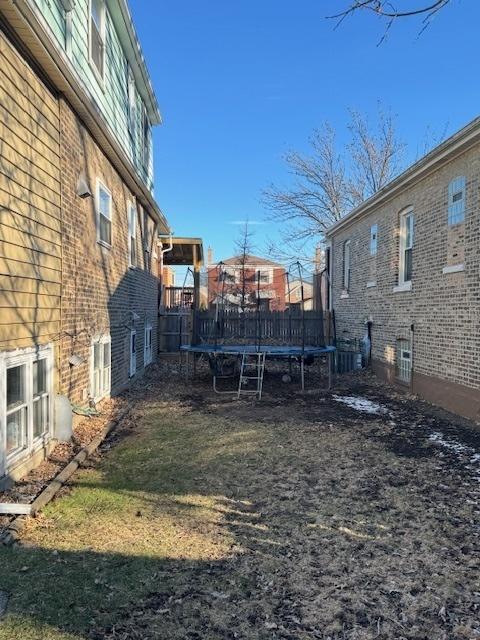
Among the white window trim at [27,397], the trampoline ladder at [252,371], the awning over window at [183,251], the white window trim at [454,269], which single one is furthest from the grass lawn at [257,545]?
the awning over window at [183,251]

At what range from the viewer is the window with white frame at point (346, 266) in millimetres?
16609

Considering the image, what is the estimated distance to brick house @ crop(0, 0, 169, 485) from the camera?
4.95 m

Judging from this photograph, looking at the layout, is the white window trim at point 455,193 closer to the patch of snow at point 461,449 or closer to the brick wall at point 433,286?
the brick wall at point 433,286

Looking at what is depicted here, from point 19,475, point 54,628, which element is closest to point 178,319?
point 19,475

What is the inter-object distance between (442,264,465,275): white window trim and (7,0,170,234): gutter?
6360 mm

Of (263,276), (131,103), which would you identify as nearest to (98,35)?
(131,103)

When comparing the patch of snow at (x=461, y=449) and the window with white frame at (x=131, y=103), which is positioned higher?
the window with white frame at (x=131, y=103)

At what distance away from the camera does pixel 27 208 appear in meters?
5.34

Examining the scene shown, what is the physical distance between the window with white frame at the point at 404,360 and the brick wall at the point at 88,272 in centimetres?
623

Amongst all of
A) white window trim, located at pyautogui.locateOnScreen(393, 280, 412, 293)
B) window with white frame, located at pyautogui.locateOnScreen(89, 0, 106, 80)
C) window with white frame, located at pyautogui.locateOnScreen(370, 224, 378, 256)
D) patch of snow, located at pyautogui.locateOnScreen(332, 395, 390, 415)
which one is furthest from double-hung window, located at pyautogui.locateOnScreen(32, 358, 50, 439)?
window with white frame, located at pyautogui.locateOnScreen(370, 224, 378, 256)

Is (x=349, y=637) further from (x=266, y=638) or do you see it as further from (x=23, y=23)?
(x=23, y=23)

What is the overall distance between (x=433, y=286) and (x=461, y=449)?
164 inches

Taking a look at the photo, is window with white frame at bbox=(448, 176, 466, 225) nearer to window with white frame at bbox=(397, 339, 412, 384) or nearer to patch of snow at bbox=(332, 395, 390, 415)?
window with white frame at bbox=(397, 339, 412, 384)

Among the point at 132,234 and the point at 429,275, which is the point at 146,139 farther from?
the point at 429,275
